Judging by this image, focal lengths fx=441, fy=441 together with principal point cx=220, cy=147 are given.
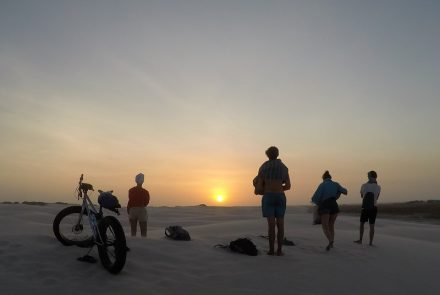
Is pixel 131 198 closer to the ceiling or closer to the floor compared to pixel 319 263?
closer to the ceiling

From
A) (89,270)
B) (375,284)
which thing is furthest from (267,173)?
(89,270)

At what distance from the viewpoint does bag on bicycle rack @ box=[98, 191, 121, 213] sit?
25.1 ft

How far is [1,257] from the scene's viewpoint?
697cm

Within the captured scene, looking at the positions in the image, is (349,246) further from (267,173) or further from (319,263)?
(267,173)

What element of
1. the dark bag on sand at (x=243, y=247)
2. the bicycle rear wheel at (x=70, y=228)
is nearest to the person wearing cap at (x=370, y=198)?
the dark bag on sand at (x=243, y=247)

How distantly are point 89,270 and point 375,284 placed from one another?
4.95 m

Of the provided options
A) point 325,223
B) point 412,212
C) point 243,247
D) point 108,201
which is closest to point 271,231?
point 243,247

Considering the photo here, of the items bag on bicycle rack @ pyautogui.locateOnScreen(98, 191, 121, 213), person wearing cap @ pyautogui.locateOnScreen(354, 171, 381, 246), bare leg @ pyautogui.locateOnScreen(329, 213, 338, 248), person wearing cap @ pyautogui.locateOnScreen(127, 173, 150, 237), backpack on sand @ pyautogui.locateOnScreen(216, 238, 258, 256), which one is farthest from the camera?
person wearing cap @ pyautogui.locateOnScreen(354, 171, 381, 246)

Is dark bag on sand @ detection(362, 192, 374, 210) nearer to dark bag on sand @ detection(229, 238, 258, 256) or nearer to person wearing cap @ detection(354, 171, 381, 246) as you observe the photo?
person wearing cap @ detection(354, 171, 381, 246)

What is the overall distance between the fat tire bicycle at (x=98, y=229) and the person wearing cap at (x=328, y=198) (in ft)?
18.0

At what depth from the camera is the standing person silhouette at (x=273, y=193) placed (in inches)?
356

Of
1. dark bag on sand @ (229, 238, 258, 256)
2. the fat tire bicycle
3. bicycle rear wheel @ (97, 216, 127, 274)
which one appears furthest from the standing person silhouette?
bicycle rear wheel @ (97, 216, 127, 274)

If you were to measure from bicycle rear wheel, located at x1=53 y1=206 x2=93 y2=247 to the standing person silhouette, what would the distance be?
11.6 feet

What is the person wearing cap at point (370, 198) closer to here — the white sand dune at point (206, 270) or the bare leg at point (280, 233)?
the white sand dune at point (206, 270)
